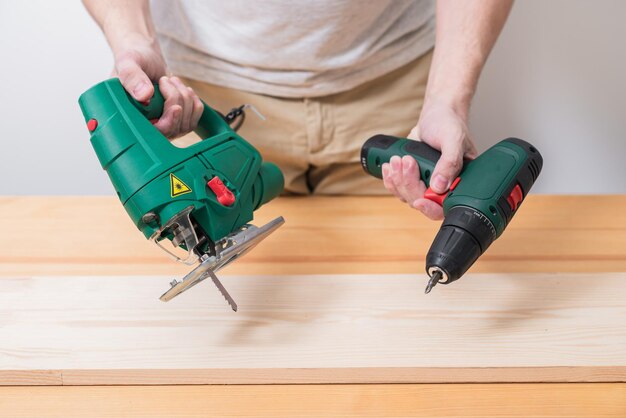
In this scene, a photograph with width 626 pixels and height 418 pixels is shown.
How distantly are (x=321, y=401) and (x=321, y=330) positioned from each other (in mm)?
123

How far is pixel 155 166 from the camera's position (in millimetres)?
846

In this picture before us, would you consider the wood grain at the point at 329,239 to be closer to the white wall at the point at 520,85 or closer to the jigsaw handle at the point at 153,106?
the jigsaw handle at the point at 153,106

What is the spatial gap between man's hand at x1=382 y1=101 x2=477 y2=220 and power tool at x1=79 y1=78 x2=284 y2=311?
0.20m

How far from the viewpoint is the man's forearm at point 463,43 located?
111cm

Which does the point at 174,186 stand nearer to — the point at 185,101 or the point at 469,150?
the point at 185,101

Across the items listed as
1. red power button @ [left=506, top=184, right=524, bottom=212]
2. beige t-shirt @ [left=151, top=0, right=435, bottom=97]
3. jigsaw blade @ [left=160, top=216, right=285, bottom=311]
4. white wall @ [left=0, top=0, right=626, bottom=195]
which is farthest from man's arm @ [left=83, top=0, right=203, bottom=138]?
white wall @ [left=0, top=0, right=626, bottom=195]

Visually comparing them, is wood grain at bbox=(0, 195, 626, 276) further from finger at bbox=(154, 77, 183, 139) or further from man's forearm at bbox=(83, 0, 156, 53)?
man's forearm at bbox=(83, 0, 156, 53)

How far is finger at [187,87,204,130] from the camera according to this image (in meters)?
1.01

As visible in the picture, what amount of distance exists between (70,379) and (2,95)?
4.14ft

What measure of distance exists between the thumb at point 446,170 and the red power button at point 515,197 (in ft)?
0.29

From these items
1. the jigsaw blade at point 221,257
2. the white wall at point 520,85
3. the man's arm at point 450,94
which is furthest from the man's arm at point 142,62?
the white wall at point 520,85

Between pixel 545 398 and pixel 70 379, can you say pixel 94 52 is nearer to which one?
pixel 70 379

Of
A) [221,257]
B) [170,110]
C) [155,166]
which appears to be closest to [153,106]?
[170,110]

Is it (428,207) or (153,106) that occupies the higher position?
(153,106)
